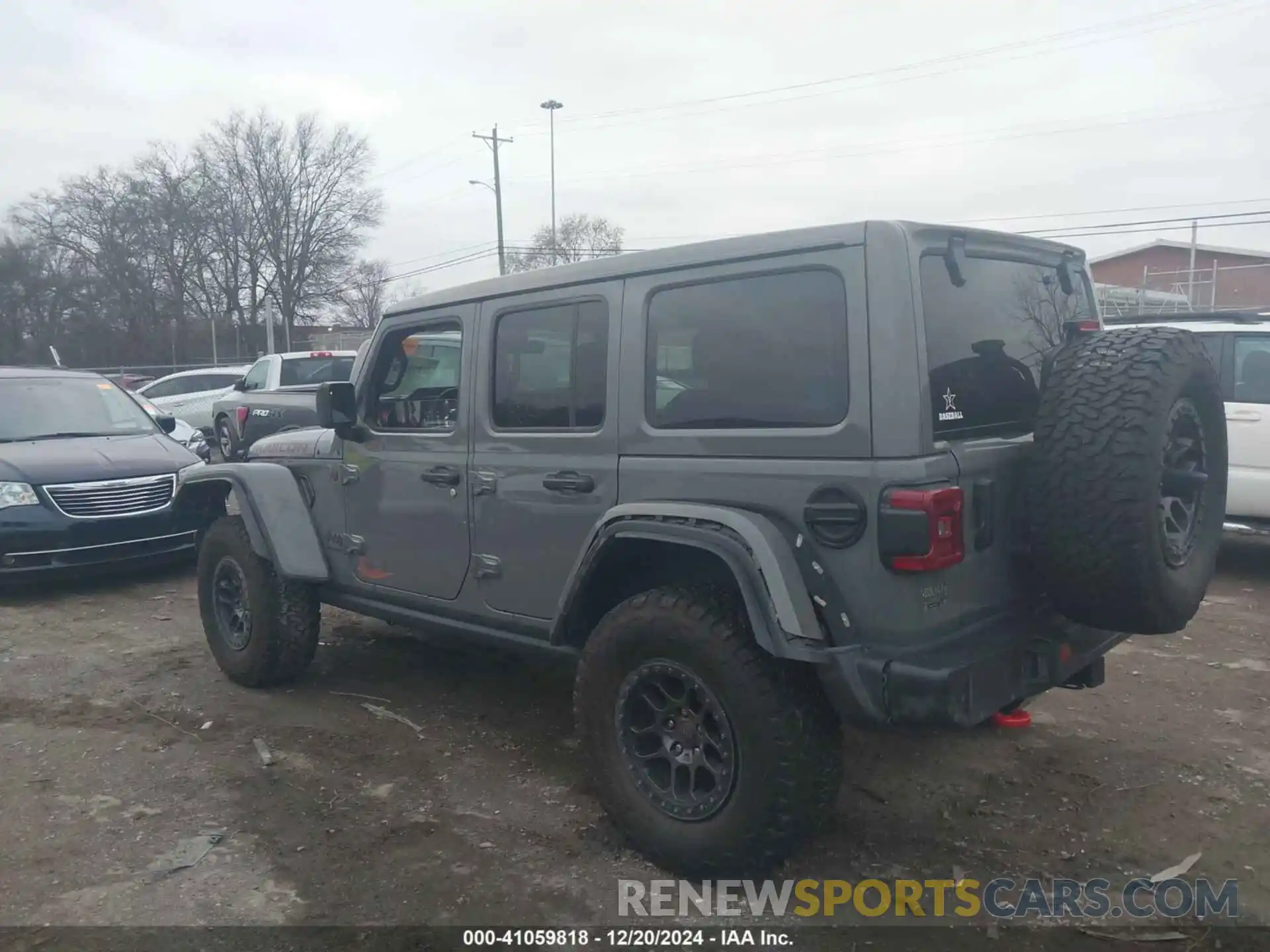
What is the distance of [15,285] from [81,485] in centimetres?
4684

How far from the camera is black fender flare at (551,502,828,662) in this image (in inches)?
110

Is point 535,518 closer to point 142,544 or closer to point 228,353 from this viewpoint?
point 142,544

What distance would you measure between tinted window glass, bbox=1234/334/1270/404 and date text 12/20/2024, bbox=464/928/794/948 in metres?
6.05

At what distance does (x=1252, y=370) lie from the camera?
7117 mm

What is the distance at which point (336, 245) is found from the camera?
51594 millimetres

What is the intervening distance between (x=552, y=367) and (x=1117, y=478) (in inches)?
78.2

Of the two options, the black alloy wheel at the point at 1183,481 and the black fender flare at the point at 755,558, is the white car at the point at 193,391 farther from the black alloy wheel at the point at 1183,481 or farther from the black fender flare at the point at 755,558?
the black alloy wheel at the point at 1183,481

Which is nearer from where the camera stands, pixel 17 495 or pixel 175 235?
pixel 17 495

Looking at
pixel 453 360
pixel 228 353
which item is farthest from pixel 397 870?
pixel 228 353

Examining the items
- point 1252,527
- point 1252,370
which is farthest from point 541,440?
point 1252,370

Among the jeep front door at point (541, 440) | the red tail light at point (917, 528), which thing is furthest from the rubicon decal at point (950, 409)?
the jeep front door at point (541, 440)

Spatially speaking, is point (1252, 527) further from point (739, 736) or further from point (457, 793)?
point (457, 793)

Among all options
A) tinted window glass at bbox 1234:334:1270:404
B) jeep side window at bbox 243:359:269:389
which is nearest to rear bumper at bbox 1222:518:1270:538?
tinted window glass at bbox 1234:334:1270:404

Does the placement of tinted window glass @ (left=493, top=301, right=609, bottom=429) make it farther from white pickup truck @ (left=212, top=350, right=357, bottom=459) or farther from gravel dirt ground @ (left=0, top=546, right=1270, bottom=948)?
white pickup truck @ (left=212, top=350, right=357, bottom=459)
